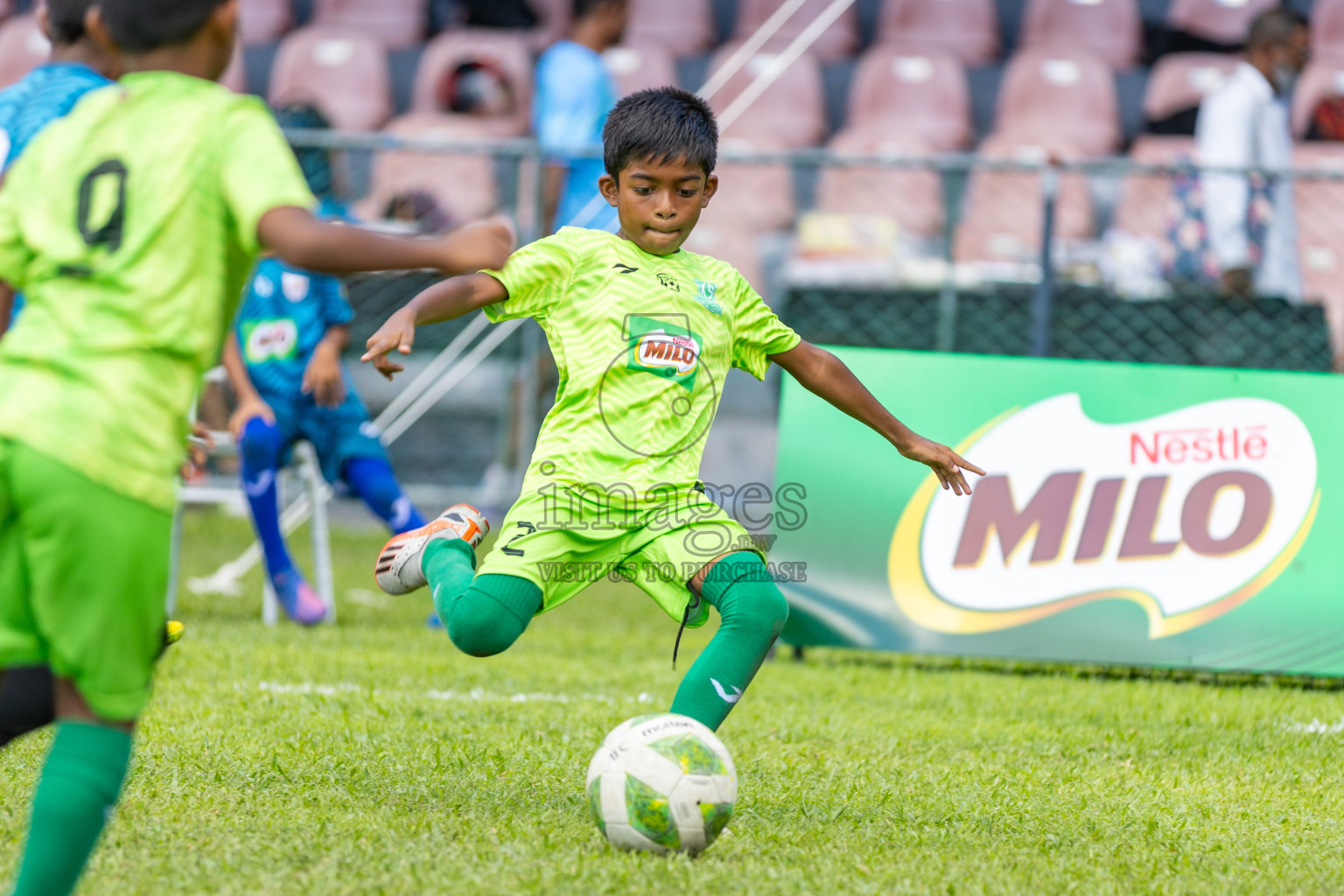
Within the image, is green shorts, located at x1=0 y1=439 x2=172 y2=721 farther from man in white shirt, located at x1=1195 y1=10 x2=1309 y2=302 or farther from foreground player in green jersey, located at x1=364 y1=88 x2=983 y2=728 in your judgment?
man in white shirt, located at x1=1195 y1=10 x2=1309 y2=302

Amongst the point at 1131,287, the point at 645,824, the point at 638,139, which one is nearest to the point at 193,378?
the point at 645,824

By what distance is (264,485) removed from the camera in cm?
658

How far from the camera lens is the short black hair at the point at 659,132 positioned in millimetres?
3576

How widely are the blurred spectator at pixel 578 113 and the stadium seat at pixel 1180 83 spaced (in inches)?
187

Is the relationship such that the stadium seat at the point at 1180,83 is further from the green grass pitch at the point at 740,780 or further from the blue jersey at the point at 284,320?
the blue jersey at the point at 284,320

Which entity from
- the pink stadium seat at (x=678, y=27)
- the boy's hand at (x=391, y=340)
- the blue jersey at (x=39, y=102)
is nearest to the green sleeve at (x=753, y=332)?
the boy's hand at (x=391, y=340)

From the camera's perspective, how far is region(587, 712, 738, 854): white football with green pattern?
9.93 ft

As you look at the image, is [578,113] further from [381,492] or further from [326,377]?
[381,492]

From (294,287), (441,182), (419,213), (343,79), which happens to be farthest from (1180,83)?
(294,287)

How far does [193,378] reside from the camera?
2.39m

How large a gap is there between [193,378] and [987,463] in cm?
404

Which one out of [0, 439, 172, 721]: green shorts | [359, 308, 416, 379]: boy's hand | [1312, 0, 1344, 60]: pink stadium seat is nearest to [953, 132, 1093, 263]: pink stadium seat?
[1312, 0, 1344, 60]: pink stadium seat

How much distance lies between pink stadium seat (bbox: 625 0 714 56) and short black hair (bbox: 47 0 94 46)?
8.91 metres

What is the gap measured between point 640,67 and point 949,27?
2723 mm
